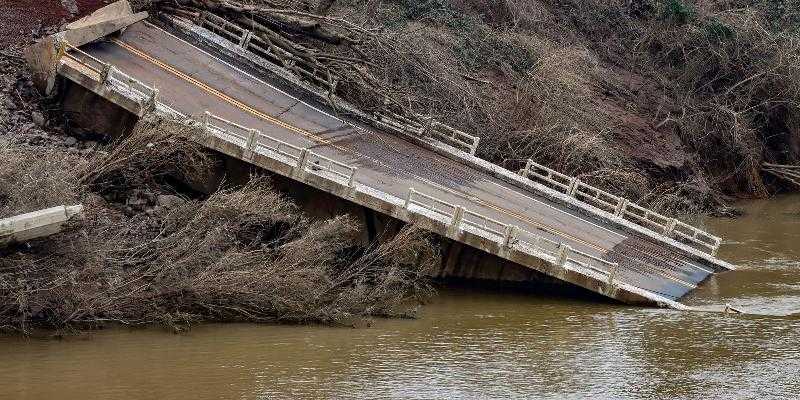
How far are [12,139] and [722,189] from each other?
25284mm

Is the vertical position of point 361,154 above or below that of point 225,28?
below

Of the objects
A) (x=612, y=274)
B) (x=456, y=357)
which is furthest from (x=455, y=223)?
(x=456, y=357)

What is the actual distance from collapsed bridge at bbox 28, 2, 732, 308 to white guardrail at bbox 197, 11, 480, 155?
0.18ft

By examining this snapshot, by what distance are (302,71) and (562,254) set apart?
10.7 m

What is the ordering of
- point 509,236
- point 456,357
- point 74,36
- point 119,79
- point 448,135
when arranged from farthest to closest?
point 448,135 → point 74,36 → point 119,79 → point 509,236 → point 456,357

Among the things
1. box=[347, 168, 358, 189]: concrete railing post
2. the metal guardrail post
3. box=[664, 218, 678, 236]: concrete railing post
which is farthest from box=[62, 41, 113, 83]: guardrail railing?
box=[664, 218, 678, 236]: concrete railing post

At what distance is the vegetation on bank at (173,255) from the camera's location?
21375 millimetres

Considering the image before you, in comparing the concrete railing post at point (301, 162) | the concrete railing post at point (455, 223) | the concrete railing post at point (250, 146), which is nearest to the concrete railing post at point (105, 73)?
the concrete railing post at point (250, 146)

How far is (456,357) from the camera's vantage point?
21.5 meters

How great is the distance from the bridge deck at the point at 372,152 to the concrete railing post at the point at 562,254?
201cm

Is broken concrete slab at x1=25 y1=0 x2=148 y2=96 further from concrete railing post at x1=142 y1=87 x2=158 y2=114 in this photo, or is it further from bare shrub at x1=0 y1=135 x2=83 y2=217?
bare shrub at x1=0 y1=135 x2=83 y2=217

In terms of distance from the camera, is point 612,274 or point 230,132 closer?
point 612,274

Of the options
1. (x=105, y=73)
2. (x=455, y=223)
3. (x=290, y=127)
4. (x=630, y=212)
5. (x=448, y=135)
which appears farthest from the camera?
(x=448, y=135)

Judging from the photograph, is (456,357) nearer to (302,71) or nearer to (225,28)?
(302,71)
